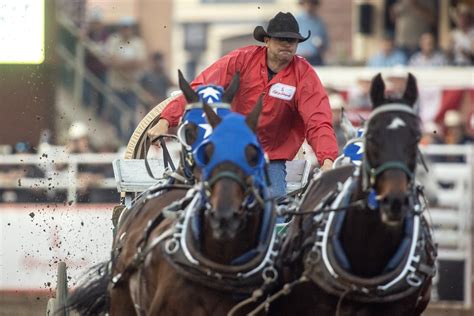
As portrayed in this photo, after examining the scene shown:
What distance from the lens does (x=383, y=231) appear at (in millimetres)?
8758

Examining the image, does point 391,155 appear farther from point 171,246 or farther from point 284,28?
point 284,28

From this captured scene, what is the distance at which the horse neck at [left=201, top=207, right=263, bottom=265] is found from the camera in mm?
8867

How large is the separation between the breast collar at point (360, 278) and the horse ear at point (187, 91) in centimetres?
99

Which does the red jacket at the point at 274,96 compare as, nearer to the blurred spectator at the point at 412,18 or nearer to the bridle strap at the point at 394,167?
the bridle strap at the point at 394,167

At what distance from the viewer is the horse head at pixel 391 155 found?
26.9 feet

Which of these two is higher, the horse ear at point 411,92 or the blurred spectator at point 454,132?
the horse ear at point 411,92

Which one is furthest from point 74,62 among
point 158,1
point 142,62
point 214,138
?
point 214,138

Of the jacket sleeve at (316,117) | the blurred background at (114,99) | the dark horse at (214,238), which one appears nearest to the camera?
the dark horse at (214,238)

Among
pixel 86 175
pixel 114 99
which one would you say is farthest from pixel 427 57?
pixel 114 99

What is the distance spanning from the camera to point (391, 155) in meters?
8.28

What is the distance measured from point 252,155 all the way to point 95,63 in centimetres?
1447

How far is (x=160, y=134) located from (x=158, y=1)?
17.1m

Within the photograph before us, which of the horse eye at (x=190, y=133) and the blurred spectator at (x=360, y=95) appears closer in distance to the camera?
the horse eye at (x=190, y=133)

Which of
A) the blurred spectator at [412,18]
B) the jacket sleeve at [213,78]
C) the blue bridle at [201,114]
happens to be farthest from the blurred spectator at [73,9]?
the blue bridle at [201,114]
